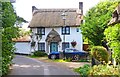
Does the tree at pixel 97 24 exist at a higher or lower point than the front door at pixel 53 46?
higher

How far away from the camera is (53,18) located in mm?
37594

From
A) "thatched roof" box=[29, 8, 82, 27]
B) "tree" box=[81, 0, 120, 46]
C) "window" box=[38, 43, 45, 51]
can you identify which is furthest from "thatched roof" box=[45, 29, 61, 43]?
"tree" box=[81, 0, 120, 46]

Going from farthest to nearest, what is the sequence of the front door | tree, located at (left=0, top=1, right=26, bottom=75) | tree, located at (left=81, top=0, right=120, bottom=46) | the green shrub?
the front door
tree, located at (left=81, top=0, right=120, bottom=46)
the green shrub
tree, located at (left=0, top=1, right=26, bottom=75)

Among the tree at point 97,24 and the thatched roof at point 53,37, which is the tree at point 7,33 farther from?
the thatched roof at point 53,37

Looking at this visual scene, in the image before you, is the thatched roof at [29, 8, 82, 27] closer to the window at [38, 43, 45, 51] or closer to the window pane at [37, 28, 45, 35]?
the window pane at [37, 28, 45, 35]

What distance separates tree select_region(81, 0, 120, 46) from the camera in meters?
26.1

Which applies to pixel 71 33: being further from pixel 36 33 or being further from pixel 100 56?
A: pixel 100 56

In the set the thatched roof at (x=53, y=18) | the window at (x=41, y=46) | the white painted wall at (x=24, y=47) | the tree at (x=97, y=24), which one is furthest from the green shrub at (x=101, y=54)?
the white painted wall at (x=24, y=47)

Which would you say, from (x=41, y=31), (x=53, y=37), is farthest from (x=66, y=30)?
(x=41, y=31)

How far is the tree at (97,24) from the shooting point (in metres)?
26.1

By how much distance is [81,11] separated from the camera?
38.8 meters

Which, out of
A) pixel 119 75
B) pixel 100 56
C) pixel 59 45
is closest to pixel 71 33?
pixel 59 45

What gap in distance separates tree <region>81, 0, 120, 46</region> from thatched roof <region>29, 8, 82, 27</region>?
811 centimetres

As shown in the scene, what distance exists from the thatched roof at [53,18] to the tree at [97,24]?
8112 mm
